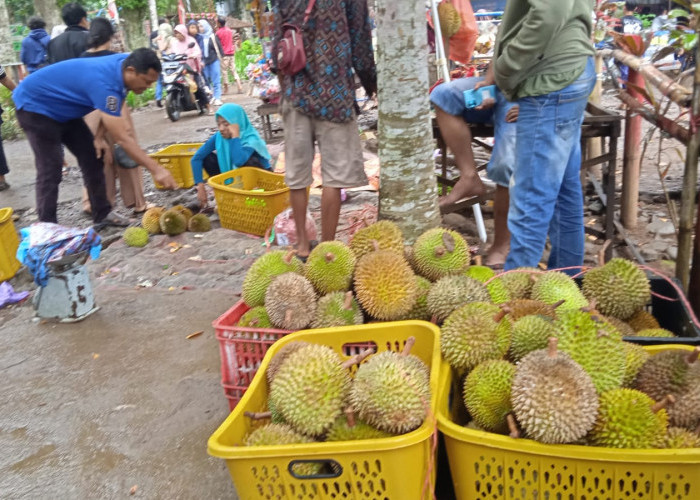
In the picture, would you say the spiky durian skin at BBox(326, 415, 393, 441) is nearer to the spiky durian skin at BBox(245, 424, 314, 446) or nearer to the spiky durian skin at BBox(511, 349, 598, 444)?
the spiky durian skin at BBox(245, 424, 314, 446)

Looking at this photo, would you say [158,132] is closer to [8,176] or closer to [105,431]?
[8,176]

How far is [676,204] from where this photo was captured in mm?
5246

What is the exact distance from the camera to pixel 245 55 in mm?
23656

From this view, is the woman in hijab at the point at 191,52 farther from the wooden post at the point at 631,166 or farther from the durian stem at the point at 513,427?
the durian stem at the point at 513,427

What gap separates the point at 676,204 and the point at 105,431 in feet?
16.6

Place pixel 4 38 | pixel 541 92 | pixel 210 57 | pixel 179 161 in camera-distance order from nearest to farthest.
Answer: pixel 541 92
pixel 179 161
pixel 4 38
pixel 210 57

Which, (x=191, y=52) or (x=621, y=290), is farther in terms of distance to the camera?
(x=191, y=52)

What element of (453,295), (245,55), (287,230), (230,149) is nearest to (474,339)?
(453,295)

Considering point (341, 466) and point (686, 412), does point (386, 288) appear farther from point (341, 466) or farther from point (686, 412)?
point (686, 412)

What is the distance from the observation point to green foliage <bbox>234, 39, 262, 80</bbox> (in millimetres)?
22506

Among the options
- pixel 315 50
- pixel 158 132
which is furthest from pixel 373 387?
pixel 158 132

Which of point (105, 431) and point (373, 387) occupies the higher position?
point (373, 387)

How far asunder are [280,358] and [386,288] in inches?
20.7

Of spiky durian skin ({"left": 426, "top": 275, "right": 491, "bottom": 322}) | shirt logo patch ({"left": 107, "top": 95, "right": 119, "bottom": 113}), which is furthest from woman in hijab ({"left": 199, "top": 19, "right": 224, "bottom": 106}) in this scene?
spiky durian skin ({"left": 426, "top": 275, "right": 491, "bottom": 322})
